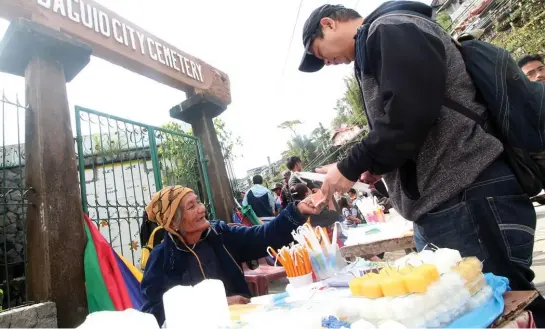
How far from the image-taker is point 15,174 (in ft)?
19.2

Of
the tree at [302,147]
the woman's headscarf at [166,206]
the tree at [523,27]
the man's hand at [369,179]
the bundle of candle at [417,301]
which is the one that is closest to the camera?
the bundle of candle at [417,301]

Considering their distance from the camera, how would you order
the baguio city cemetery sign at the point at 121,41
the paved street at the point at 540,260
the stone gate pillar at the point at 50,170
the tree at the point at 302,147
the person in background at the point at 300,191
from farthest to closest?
the tree at the point at 302,147 → the person in background at the point at 300,191 → the paved street at the point at 540,260 → the baguio city cemetery sign at the point at 121,41 → the stone gate pillar at the point at 50,170

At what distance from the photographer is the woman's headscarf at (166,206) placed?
2328mm

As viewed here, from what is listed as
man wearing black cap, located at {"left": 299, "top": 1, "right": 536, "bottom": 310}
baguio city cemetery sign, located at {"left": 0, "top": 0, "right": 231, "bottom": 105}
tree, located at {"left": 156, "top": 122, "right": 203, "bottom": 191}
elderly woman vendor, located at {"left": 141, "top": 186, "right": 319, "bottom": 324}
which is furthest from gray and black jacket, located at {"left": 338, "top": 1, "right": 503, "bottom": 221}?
tree, located at {"left": 156, "top": 122, "right": 203, "bottom": 191}

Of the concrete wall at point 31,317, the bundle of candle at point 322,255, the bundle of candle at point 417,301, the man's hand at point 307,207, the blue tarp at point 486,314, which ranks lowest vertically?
the blue tarp at point 486,314

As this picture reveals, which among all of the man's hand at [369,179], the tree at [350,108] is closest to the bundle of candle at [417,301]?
the man's hand at [369,179]

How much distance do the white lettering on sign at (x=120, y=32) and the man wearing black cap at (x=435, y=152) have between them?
3.14 m

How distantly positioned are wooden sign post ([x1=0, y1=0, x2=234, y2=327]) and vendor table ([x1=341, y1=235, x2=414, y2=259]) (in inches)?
86.1

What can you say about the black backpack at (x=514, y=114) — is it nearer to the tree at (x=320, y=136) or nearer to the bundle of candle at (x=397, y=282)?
the bundle of candle at (x=397, y=282)

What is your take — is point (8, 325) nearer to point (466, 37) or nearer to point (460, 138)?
point (460, 138)

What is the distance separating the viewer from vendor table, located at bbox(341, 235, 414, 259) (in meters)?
2.35

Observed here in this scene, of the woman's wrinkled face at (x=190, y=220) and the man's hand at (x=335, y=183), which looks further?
the woman's wrinkled face at (x=190, y=220)

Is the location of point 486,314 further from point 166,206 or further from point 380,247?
point 166,206

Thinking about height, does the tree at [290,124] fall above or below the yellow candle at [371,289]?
above
